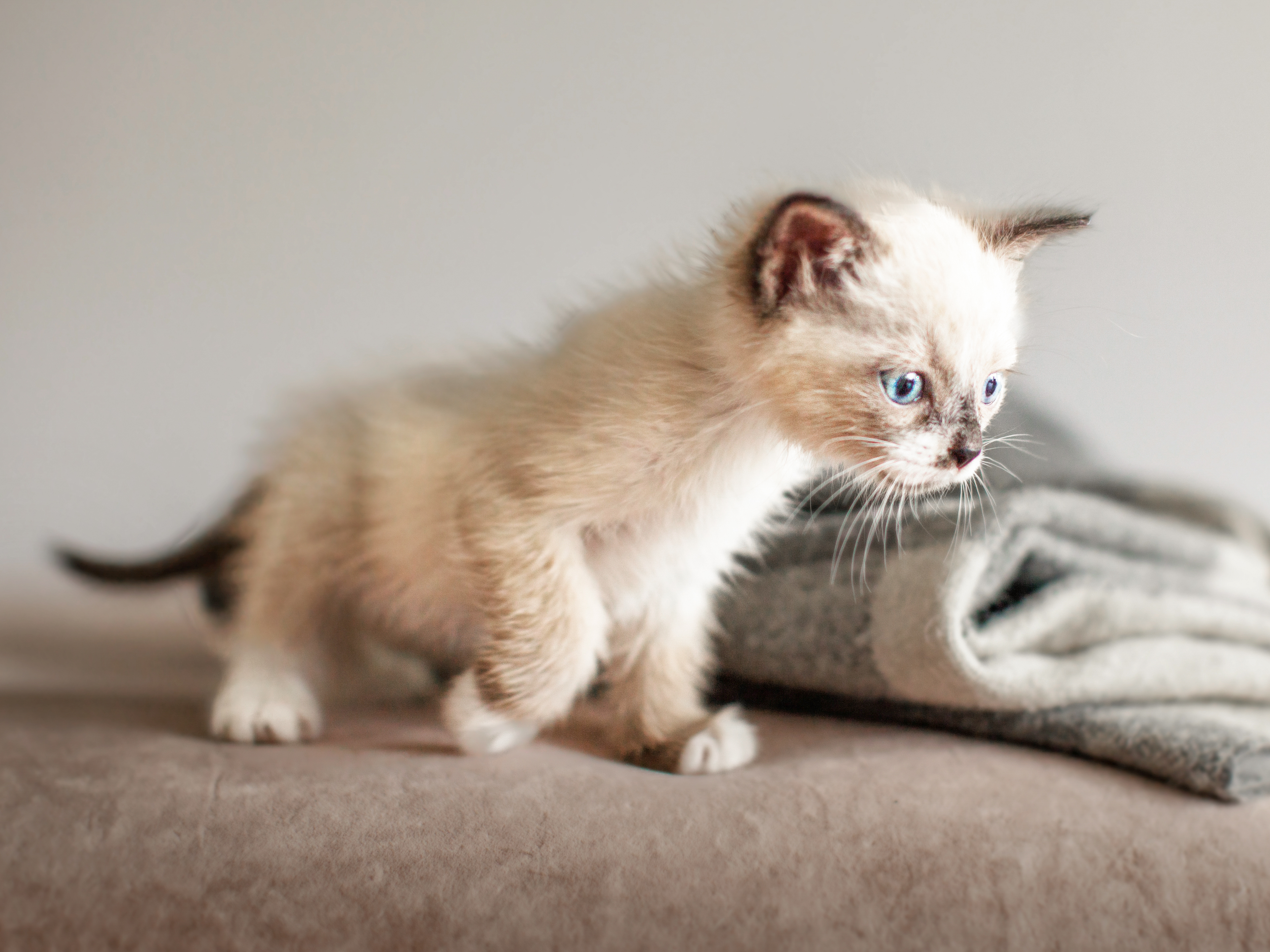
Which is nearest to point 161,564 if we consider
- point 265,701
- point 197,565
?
point 197,565

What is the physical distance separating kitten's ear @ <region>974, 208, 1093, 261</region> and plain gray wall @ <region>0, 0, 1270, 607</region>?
0.18 ft

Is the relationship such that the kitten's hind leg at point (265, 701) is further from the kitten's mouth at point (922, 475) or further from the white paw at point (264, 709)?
the kitten's mouth at point (922, 475)

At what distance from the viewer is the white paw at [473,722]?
2.54 ft

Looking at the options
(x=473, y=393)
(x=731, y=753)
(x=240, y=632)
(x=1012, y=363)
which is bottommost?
(x=240, y=632)

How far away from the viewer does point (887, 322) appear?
25.9 inches

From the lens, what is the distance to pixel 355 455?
0.96 meters

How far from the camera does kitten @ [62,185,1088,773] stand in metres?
0.66

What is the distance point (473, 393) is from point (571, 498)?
7.9 inches

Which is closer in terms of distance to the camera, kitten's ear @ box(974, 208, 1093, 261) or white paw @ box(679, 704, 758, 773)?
kitten's ear @ box(974, 208, 1093, 261)

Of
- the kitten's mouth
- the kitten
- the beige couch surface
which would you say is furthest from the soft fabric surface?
the kitten's mouth

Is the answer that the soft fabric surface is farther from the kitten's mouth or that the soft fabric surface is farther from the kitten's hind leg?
the kitten's mouth

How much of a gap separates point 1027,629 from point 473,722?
493mm

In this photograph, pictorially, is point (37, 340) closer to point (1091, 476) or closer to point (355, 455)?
point (355, 455)

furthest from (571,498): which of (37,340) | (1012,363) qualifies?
(37,340)
